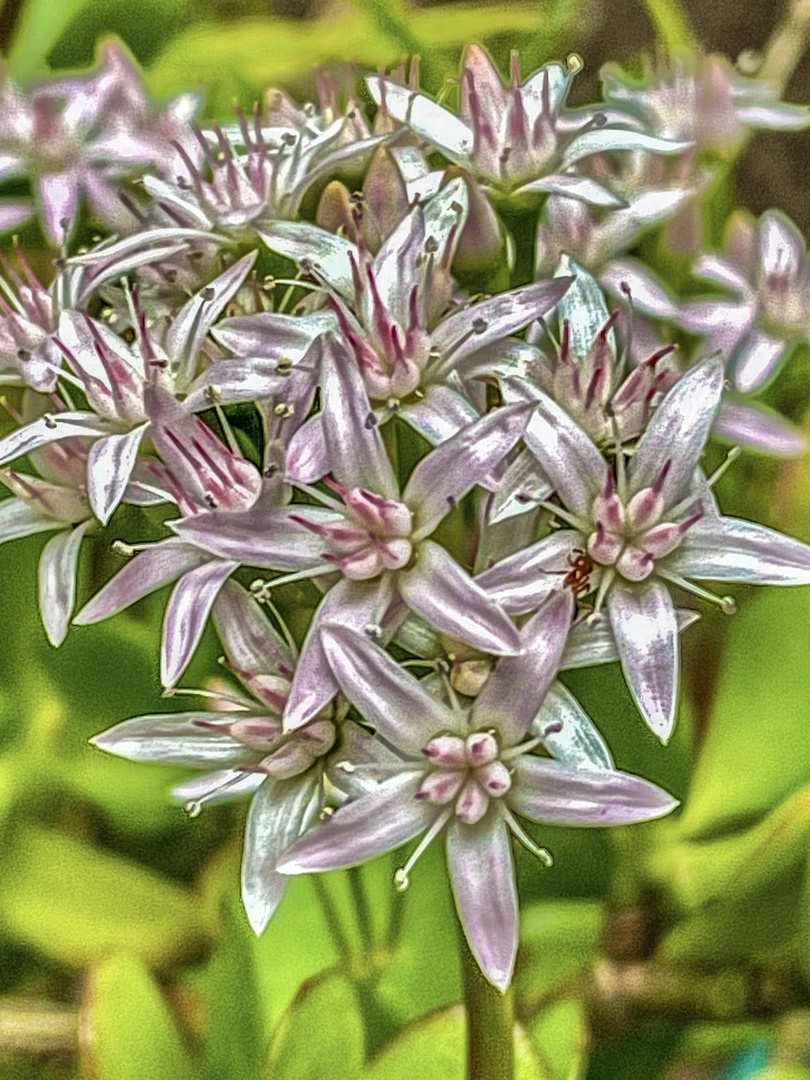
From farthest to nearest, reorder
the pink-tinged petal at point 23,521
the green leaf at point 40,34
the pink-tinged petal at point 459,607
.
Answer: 1. the green leaf at point 40,34
2. the pink-tinged petal at point 23,521
3. the pink-tinged petal at point 459,607

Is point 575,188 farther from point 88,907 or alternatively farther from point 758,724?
point 88,907

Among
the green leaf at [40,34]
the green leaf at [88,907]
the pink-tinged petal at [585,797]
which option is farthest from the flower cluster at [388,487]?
the green leaf at [40,34]

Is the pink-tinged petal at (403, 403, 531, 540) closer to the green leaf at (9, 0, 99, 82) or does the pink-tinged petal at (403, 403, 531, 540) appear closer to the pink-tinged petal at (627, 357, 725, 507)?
the pink-tinged petal at (627, 357, 725, 507)

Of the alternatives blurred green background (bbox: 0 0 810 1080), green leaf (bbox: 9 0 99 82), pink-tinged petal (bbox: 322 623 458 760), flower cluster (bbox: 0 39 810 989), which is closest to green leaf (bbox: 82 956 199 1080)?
blurred green background (bbox: 0 0 810 1080)

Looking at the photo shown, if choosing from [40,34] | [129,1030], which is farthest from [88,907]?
[40,34]

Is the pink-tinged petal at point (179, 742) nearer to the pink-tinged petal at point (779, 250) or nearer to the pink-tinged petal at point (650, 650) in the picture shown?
the pink-tinged petal at point (650, 650)

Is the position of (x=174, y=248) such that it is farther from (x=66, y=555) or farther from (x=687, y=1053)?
(x=687, y=1053)
